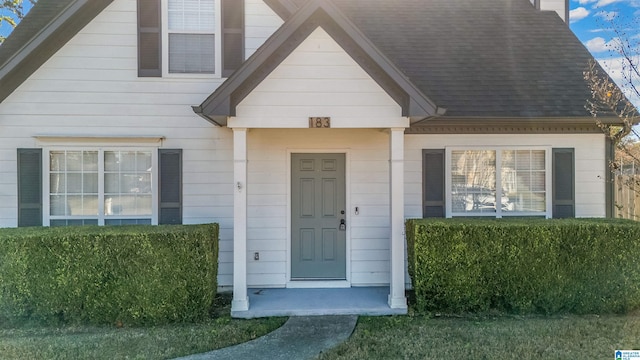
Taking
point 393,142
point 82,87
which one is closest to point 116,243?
point 82,87

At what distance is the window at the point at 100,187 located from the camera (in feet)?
22.9

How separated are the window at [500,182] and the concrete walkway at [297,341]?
314 centimetres

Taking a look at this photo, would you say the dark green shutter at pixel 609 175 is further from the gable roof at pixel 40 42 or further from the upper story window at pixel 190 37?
the gable roof at pixel 40 42

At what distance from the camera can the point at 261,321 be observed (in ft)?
19.0

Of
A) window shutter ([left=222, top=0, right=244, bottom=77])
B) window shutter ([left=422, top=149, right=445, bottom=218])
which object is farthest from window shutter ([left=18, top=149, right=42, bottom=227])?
window shutter ([left=422, top=149, right=445, bottom=218])

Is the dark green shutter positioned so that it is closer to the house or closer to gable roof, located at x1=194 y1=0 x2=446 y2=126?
the house

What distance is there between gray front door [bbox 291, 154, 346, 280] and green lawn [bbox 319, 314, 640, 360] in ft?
5.49

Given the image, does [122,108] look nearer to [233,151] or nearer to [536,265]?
[233,151]

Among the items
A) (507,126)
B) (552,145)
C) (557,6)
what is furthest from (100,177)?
(557,6)

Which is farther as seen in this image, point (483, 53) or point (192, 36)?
point (483, 53)

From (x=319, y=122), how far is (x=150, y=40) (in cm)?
341

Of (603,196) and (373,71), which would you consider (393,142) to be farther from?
(603,196)

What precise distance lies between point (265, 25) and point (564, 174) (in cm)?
593

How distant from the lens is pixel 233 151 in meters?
6.74
